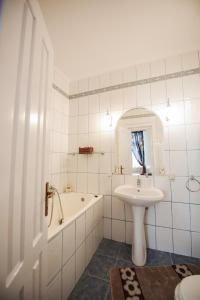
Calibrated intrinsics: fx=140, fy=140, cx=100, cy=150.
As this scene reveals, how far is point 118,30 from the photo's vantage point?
151 cm

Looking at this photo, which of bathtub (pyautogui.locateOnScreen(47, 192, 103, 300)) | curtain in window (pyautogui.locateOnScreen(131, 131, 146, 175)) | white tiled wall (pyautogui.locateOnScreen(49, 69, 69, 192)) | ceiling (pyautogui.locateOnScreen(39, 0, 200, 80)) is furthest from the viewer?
white tiled wall (pyautogui.locateOnScreen(49, 69, 69, 192))

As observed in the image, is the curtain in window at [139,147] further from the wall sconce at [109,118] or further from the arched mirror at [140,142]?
the wall sconce at [109,118]

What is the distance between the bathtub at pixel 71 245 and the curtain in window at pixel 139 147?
0.76 metres

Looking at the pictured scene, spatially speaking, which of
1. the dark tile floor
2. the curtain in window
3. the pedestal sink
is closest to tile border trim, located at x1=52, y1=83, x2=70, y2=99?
the curtain in window

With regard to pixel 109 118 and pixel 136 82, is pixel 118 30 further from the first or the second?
pixel 109 118

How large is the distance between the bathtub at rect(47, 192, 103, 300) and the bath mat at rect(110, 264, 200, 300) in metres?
0.34

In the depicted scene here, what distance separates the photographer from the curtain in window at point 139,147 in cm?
194

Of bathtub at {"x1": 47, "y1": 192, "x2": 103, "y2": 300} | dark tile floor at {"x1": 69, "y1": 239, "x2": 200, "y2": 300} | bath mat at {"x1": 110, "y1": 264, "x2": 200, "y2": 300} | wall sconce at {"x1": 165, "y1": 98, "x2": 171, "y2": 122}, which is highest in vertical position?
wall sconce at {"x1": 165, "y1": 98, "x2": 171, "y2": 122}

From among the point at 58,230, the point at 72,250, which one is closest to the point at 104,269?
the point at 72,250

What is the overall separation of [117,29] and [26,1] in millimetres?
1235

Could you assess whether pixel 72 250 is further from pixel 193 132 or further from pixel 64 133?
pixel 193 132

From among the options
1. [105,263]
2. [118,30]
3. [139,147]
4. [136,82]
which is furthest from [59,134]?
[105,263]

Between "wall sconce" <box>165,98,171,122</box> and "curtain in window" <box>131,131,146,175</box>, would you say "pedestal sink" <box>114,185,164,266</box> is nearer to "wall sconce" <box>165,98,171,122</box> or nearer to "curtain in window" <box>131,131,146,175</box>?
"curtain in window" <box>131,131,146,175</box>

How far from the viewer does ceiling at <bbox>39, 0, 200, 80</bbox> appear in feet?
4.17
